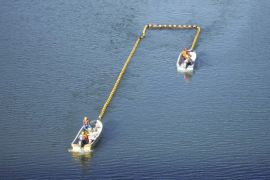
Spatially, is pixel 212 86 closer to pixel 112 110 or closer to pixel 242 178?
pixel 112 110

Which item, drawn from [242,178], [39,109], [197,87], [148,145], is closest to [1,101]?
[39,109]

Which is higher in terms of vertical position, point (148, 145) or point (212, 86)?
point (212, 86)

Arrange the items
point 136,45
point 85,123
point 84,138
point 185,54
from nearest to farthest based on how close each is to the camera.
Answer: point 84,138 → point 85,123 → point 185,54 → point 136,45

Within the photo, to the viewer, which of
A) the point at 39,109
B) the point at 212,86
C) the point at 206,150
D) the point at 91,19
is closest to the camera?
the point at 206,150

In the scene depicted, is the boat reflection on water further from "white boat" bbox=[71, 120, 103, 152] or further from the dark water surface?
"white boat" bbox=[71, 120, 103, 152]

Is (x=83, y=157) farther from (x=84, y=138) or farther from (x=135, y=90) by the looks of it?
(x=135, y=90)

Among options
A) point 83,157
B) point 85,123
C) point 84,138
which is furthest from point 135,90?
point 83,157

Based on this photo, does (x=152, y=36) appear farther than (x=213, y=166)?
Yes
